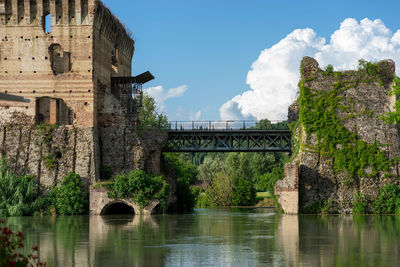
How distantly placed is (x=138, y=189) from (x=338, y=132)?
1298 centimetres

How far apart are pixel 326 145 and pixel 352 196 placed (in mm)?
3505

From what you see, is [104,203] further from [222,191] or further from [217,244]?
[222,191]

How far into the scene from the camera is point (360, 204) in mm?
34719

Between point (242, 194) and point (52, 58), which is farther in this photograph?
point (242, 194)

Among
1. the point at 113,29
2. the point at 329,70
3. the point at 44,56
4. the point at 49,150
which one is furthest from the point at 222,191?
the point at 44,56

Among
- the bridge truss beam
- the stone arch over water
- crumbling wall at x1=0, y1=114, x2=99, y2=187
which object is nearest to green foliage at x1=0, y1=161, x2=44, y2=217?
crumbling wall at x1=0, y1=114, x2=99, y2=187

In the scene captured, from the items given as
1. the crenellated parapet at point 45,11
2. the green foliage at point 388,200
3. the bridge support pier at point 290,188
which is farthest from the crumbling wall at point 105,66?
the green foliage at point 388,200

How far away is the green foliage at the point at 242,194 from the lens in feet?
178

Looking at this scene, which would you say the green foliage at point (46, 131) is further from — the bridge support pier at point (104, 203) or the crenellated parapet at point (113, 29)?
the crenellated parapet at point (113, 29)

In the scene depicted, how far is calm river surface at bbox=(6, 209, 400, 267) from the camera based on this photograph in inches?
573

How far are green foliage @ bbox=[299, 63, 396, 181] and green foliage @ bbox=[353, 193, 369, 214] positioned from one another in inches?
50.6

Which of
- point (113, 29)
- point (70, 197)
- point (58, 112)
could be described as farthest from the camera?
point (113, 29)

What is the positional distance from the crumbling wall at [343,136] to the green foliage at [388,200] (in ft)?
1.75

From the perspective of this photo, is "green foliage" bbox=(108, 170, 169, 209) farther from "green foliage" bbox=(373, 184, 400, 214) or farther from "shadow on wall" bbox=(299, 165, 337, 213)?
"green foliage" bbox=(373, 184, 400, 214)
